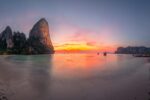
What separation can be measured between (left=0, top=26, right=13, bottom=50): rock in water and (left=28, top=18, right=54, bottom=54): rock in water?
13.5m

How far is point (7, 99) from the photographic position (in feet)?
28.3

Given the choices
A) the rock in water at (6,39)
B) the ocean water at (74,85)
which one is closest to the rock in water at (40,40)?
A: the rock in water at (6,39)

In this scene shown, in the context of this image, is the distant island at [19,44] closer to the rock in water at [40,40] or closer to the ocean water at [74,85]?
the rock in water at [40,40]

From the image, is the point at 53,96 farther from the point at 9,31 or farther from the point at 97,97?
the point at 9,31

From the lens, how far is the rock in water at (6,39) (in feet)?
321

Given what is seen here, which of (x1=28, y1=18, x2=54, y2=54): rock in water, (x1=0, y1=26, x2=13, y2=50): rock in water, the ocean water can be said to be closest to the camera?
the ocean water

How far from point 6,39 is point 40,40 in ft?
108

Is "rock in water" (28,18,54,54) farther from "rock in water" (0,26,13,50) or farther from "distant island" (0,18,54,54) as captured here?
Result: "rock in water" (0,26,13,50)

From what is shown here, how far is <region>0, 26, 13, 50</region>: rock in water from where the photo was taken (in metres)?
97.9

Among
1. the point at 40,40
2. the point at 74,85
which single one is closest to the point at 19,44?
the point at 40,40

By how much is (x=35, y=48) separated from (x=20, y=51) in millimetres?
16442

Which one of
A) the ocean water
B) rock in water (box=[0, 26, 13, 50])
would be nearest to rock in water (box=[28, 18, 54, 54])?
rock in water (box=[0, 26, 13, 50])

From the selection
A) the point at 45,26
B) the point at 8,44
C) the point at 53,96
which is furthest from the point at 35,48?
the point at 53,96

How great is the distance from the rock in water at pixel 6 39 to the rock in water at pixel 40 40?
13511mm
